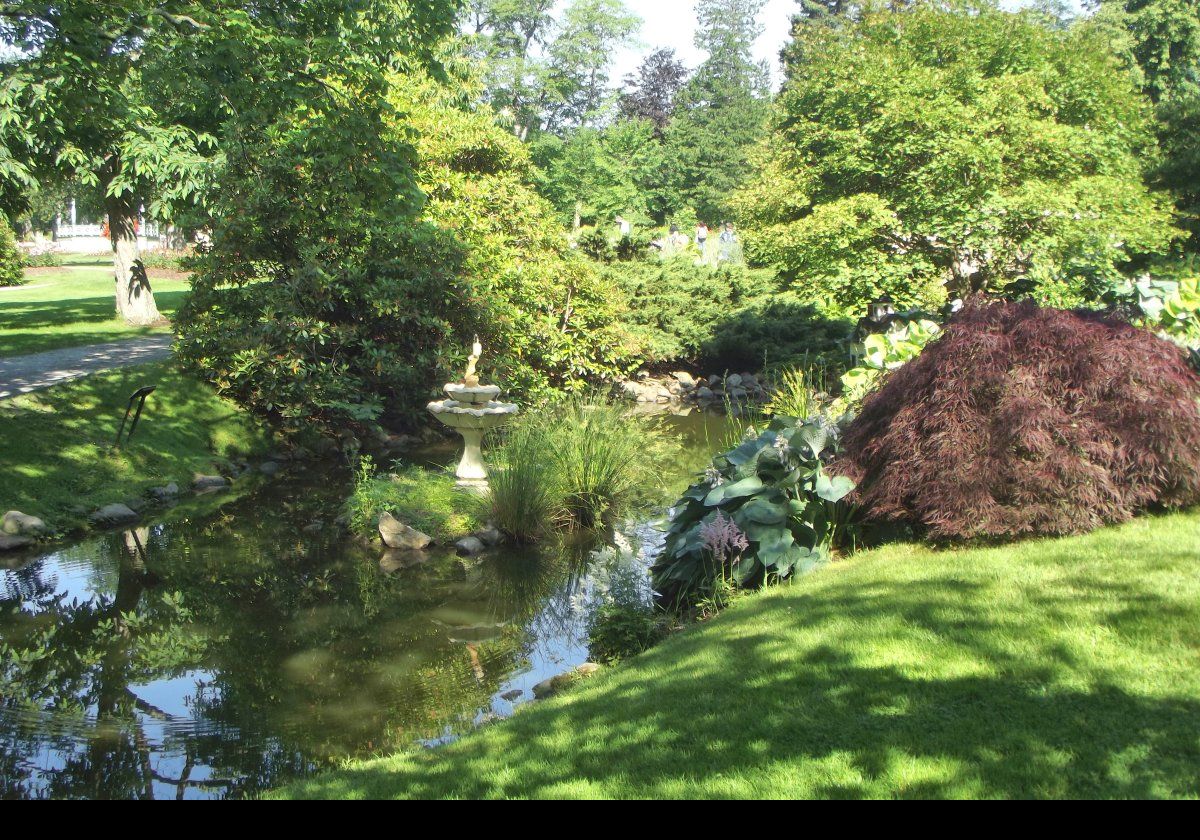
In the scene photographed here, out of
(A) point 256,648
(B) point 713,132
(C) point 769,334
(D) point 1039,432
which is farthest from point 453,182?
(B) point 713,132

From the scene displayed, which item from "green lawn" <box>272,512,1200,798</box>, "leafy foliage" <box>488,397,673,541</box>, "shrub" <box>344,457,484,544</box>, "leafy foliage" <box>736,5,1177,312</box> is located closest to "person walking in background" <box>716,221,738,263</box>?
"leafy foliage" <box>736,5,1177,312</box>

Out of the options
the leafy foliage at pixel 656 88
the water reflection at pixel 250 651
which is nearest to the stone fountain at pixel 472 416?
the water reflection at pixel 250 651

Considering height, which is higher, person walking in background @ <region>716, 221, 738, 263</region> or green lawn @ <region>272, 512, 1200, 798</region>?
person walking in background @ <region>716, 221, 738, 263</region>

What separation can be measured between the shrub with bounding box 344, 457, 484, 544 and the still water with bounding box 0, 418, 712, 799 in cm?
34

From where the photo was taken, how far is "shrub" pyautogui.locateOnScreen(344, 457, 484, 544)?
385 inches

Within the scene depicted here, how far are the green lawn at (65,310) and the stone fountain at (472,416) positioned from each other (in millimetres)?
6611

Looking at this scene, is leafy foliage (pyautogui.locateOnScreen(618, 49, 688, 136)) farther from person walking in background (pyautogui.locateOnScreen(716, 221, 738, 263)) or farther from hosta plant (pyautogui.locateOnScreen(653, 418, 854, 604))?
hosta plant (pyautogui.locateOnScreen(653, 418, 854, 604))

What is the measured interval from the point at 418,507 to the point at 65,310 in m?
16.9

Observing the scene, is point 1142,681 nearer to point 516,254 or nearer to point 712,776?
point 712,776

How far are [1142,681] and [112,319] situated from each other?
21.8 metres

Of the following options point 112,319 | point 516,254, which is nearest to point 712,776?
point 516,254

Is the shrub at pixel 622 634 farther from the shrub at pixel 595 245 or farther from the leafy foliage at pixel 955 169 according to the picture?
the shrub at pixel 595 245

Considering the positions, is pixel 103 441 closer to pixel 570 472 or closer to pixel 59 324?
pixel 570 472

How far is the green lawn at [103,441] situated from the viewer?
998cm
